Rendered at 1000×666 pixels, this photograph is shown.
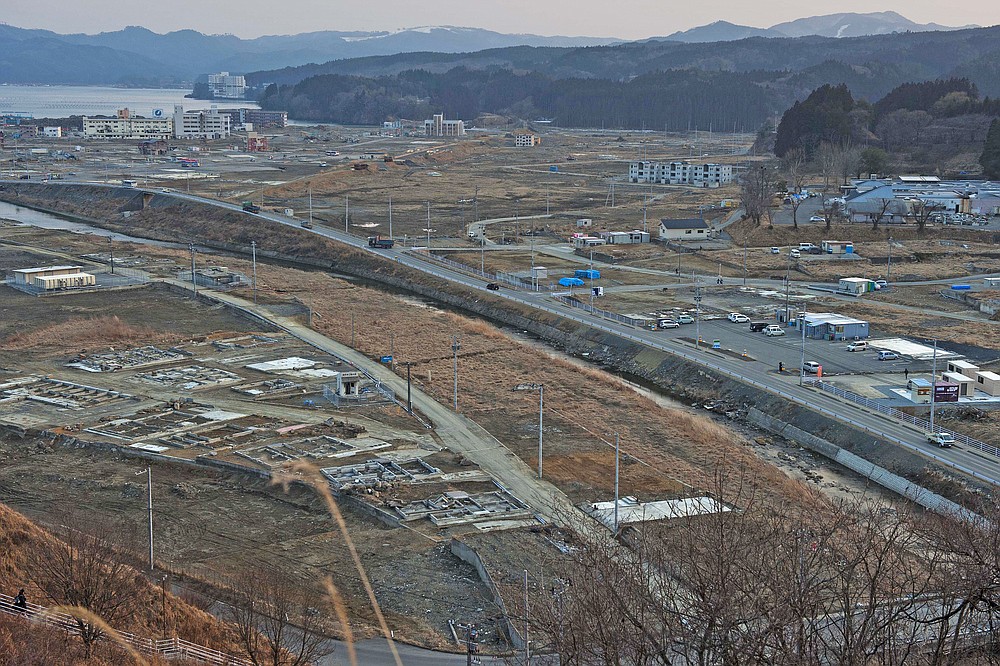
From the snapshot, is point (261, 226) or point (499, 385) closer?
point (499, 385)

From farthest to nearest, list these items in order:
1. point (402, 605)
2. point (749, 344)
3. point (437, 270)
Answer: point (437, 270)
point (749, 344)
point (402, 605)

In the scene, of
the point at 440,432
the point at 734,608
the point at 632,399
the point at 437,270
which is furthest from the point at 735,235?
the point at 734,608

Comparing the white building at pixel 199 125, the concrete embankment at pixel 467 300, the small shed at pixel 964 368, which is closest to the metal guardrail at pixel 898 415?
the concrete embankment at pixel 467 300

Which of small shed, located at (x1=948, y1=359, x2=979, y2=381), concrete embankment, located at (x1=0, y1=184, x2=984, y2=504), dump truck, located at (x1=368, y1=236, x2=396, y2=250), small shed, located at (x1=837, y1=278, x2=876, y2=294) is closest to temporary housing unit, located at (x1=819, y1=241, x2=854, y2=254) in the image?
small shed, located at (x1=837, y1=278, x2=876, y2=294)

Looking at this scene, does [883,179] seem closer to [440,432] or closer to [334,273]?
[334,273]

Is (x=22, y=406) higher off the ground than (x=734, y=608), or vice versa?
(x=734, y=608)

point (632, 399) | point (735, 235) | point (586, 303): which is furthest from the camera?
point (735, 235)

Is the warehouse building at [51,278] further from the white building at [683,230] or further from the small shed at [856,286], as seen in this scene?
the small shed at [856,286]
